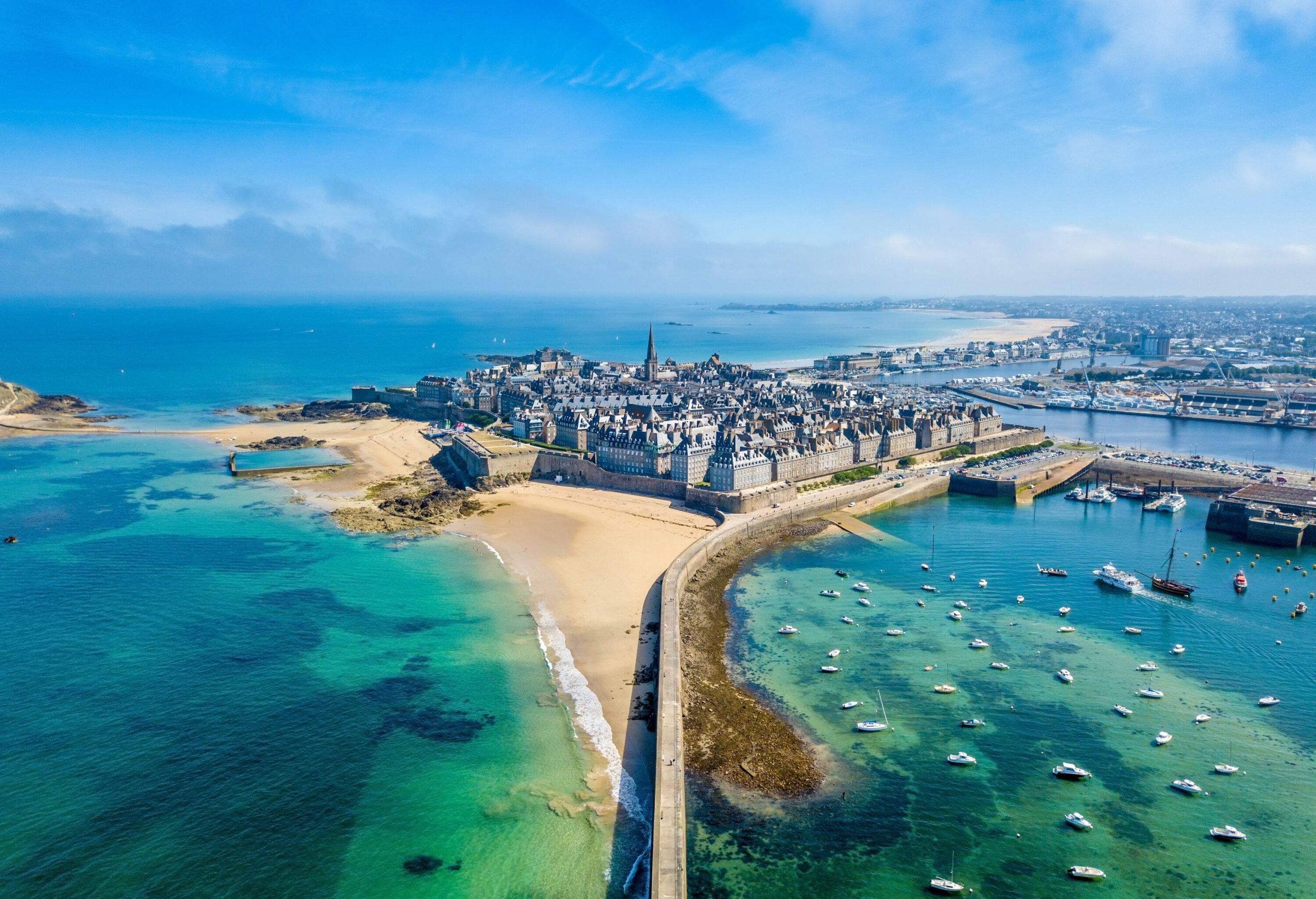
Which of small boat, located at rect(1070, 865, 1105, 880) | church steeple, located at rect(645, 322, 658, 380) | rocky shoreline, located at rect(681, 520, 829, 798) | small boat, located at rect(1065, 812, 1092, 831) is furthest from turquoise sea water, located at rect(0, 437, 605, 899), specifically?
church steeple, located at rect(645, 322, 658, 380)

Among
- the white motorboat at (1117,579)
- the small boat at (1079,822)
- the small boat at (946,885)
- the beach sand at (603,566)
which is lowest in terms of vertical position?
the small boat at (946,885)

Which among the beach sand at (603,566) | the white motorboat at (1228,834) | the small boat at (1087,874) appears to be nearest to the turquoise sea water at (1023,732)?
the small boat at (1087,874)

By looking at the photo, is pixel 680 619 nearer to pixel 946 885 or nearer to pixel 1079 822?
pixel 946 885

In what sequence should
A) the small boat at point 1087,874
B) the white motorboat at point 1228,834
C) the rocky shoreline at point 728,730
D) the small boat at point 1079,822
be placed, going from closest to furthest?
the small boat at point 1087,874, the white motorboat at point 1228,834, the small boat at point 1079,822, the rocky shoreline at point 728,730

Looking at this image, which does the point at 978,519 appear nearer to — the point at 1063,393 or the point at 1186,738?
the point at 1186,738

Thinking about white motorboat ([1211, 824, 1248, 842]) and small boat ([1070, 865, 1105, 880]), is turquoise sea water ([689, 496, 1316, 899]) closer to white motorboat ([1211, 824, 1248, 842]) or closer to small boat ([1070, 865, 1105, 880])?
small boat ([1070, 865, 1105, 880])

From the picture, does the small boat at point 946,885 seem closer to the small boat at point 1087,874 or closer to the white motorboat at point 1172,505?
the small boat at point 1087,874
